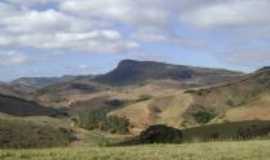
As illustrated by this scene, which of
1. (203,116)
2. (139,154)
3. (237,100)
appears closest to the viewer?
(139,154)

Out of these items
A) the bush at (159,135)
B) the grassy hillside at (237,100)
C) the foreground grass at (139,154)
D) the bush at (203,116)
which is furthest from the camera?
the bush at (203,116)

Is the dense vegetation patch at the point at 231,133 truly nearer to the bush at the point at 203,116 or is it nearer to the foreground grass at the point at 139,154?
the foreground grass at the point at 139,154

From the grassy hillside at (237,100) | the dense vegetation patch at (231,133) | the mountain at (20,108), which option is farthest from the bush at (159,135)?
the mountain at (20,108)

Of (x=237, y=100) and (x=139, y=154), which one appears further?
(x=237, y=100)

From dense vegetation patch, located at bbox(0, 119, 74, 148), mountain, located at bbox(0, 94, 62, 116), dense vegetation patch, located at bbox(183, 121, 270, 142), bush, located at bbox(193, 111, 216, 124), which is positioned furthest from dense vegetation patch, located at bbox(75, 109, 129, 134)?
dense vegetation patch, located at bbox(183, 121, 270, 142)

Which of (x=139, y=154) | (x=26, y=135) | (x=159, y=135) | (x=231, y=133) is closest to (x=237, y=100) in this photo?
(x=231, y=133)

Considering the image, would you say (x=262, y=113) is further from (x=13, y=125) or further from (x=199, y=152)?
(x=199, y=152)

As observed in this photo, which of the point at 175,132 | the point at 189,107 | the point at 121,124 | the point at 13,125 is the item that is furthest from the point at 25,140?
the point at 189,107

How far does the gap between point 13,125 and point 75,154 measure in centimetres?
5307

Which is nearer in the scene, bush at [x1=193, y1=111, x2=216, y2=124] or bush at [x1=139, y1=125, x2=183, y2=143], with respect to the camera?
bush at [x1=139, y1=125, x2=183, y2=143]

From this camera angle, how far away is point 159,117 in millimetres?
157500

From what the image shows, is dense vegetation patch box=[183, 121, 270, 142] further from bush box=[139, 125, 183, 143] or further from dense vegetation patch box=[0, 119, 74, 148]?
dense vegetation patch box=[0, 119, 74, 148]

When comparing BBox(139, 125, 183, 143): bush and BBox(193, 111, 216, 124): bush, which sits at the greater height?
BBox(139, 125, 183, 143): bush

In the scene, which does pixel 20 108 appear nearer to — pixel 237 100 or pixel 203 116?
pixel 203 116
